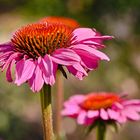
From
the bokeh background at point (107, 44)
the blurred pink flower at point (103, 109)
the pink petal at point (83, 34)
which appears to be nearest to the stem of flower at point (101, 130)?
the blurred pink flower at point (103, 109)

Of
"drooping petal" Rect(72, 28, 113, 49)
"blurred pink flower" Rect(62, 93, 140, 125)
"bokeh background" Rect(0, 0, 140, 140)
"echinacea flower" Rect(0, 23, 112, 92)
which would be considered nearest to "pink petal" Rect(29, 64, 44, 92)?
"echinacea flower" Rect(0, 23, 112, 92)

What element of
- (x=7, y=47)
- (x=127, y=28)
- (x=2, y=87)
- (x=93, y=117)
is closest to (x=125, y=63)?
(x=127, y=28)

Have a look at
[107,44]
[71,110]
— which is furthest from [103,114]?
[107,44]

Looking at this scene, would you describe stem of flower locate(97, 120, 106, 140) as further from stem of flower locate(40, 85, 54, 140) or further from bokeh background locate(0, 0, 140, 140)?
bokeh background locate(0, 0, 140, 140)

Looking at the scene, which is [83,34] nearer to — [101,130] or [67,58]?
[67,58]

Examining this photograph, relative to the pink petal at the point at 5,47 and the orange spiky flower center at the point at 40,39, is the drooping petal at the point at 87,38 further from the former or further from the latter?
the pink petal at the point at 5,47

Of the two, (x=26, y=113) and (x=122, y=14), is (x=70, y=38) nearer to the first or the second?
(x=26, y=113)

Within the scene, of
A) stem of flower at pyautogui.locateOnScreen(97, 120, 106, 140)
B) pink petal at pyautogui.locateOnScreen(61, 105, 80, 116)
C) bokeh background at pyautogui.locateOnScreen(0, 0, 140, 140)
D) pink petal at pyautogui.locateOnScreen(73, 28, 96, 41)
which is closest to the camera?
pink petal at pyautogui.locateOnScreen(73, 28, 96, 41)
